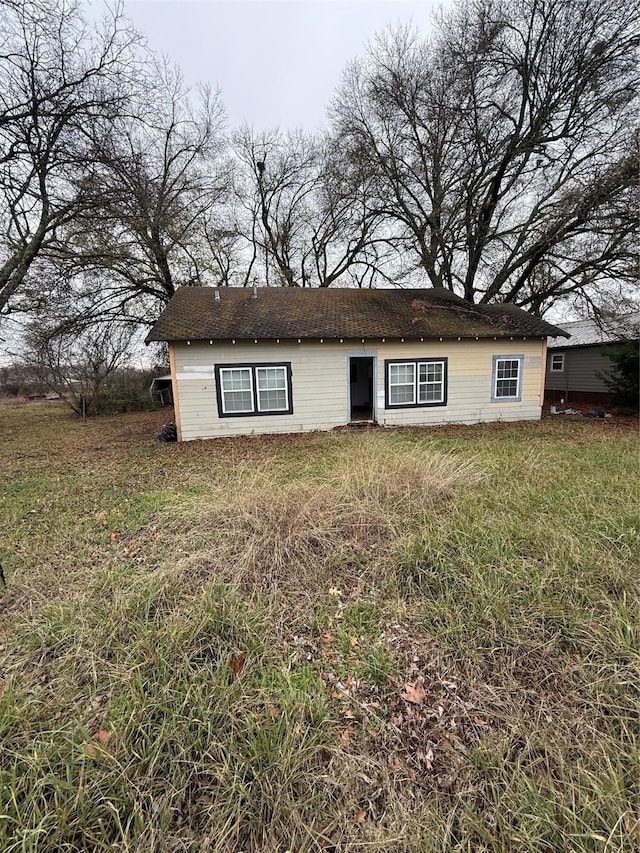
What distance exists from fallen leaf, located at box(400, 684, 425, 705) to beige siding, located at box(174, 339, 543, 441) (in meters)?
7.96

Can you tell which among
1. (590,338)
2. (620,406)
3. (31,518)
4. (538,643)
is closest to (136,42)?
(31,518)

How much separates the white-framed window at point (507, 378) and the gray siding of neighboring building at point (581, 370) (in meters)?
5.84

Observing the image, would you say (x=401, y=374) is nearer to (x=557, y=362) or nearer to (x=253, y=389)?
(x=253, y=389)

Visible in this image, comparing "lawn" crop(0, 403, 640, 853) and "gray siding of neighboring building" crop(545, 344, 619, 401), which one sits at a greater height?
"gray siding of neighboring building" crop(545, 344, 619, 401)

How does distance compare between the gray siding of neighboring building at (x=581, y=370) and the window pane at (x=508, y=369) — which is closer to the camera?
the window pane at (x=508, y=369)

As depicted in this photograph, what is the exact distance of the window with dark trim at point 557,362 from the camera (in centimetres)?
1743

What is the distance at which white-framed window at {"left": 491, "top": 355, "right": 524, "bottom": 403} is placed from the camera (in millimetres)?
10961

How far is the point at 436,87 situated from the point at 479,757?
59.4ft

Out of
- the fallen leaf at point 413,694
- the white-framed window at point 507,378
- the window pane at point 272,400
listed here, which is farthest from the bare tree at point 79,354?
the fallen leaf at point 413,694

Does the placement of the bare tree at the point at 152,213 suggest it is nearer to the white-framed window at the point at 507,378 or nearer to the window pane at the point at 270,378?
the window pane at the point at 270,378

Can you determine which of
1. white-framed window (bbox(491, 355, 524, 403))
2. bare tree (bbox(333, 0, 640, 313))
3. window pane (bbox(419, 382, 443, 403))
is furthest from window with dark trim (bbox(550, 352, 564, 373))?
window pane (bbox(419, 382, 443, 403))

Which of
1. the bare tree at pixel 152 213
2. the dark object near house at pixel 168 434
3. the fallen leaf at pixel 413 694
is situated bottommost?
the fallen leaf at pixel 413 694

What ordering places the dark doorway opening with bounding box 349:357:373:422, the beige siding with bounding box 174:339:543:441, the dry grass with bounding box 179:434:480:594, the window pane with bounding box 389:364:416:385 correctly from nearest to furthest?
the dry grass with bounding box 179:434:480:594 → the beige siding with bounding box 174:339:543:441 → the window pane with bounding box 389:364:416:385 → the dark doorway opening with bounding box 349:357:373:422

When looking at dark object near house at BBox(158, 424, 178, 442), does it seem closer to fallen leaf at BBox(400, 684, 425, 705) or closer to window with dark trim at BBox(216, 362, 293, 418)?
window with dark trim at BBox(216, 362, 293, 418)
